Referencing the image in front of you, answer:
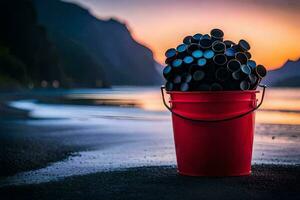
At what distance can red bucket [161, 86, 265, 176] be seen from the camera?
6.36 meters

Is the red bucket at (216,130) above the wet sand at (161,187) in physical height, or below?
above

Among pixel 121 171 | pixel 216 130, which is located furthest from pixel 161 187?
pixel 121 171

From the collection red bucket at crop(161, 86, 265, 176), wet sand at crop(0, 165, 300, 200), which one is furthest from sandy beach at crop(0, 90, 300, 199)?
red bucket at crop(161, 86, 265, 176)

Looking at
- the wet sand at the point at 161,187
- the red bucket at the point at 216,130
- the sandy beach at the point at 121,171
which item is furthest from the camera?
the red bucket at the point at 216,130

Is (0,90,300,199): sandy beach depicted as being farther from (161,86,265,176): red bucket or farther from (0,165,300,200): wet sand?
(161,86,265,176): red bucket

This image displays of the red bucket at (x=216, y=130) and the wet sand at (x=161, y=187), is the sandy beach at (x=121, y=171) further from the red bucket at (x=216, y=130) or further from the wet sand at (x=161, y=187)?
the red bucket at (x=216, y=130)

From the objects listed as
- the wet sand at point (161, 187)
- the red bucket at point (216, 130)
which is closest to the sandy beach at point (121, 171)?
the wet sand at point (161, 187)

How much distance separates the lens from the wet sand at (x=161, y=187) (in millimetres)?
5441

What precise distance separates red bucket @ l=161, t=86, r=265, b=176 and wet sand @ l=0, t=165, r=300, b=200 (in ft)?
0.60

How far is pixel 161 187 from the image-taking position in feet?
19.3

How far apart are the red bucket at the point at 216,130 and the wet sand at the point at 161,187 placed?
18 cm

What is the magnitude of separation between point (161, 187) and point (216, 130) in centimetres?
97

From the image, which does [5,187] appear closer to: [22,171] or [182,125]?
[22,171]

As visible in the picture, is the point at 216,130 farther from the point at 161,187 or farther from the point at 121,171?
the point at 121,171
